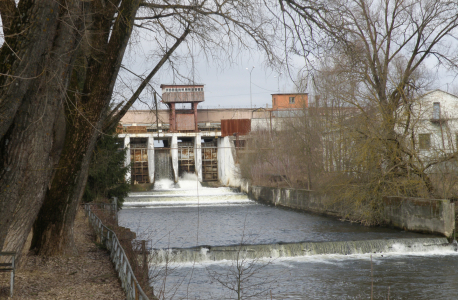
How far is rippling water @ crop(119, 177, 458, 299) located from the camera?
9.55 metres

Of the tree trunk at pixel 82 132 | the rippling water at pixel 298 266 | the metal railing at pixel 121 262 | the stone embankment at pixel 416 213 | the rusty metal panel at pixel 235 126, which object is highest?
the rusty metal panel at pixel 235 126

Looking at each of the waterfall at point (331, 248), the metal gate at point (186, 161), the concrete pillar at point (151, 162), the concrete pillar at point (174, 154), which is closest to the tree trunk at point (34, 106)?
the waterfall at point (331, 248)

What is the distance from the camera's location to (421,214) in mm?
16344

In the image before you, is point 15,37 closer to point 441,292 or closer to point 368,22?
point 441,292

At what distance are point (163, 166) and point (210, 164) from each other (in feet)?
15.9

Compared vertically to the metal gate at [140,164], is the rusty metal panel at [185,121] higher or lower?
higher

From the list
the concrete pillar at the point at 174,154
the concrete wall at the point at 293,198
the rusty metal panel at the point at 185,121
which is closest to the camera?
the concrete wall at the point at 293,198

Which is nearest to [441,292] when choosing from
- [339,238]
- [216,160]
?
[339,238]

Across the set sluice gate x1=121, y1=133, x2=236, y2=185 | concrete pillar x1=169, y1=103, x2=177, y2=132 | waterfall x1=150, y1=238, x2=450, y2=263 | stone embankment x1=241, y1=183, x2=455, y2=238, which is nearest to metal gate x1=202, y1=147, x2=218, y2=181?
sluice gate x1=121, y1=133, x2=236, y2=185

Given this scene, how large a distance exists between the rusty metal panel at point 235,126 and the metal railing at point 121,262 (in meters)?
34.4

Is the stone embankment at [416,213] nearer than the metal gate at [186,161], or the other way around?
the stone embankment at [416,213]

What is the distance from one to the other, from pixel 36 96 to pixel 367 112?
1540 centimetres

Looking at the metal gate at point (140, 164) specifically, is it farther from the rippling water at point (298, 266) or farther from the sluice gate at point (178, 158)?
the rippling water at point (298, 266)

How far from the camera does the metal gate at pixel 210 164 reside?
48.4 meters
